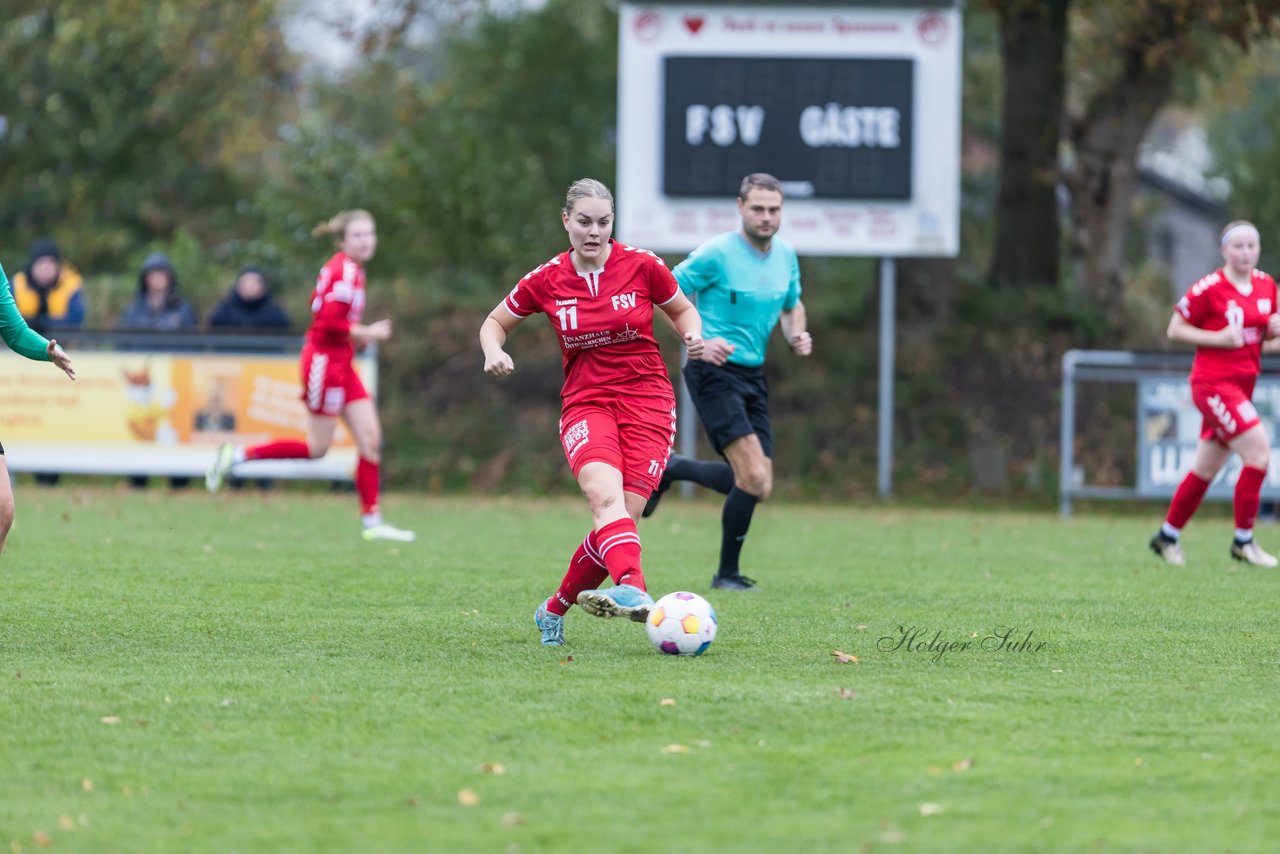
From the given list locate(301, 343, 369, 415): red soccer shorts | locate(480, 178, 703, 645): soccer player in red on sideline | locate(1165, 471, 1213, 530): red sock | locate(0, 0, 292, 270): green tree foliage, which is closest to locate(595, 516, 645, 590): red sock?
locate(480, 178, 703, 645): soccer player in red on sideline

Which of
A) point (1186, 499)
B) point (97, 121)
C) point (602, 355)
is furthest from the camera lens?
point (97, 121)

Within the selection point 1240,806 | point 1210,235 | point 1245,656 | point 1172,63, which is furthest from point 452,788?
point 1210,235

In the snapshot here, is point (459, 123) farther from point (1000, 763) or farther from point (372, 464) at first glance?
point (1000, 763)

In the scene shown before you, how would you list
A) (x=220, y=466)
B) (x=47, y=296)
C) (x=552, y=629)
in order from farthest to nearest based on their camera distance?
(x=47, y=296) → (x=220, y=466) → (x=552, y=629)

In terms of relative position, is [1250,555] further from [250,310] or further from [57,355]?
[250,310]

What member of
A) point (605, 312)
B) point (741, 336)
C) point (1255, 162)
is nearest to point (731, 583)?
point (741, 336)

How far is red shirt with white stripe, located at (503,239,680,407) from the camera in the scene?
24.6 ft

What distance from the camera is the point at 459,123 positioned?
25.5 m

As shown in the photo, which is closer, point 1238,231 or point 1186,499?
point 1238,231

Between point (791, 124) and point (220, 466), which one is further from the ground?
point (791, 124)

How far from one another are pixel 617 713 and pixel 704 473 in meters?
4.33

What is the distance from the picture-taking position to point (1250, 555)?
1198 cm

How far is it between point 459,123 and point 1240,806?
21632 mm

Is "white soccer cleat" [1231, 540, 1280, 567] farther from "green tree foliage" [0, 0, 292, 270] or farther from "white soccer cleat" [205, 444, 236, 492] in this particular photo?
"green tree foliage" [0, 0, 292, 270]
